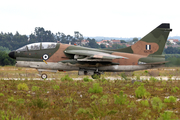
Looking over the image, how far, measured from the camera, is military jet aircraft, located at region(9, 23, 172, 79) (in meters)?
20.6

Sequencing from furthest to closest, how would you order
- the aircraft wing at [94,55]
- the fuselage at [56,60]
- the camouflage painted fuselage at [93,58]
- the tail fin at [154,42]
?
the tail fin at [154,42], the fuselage at [56,60], the camouflage painted fuselage at [93,58], the aircraft wing at [94,55]

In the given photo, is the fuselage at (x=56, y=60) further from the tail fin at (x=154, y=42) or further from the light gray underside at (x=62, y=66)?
the tail fin at (x=154, y=42)

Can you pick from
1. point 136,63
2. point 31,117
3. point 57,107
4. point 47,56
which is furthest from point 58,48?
point 31,117

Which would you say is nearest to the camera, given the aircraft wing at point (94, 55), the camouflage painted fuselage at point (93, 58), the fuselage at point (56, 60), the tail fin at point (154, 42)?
the aircraft wing at point (94, 55)

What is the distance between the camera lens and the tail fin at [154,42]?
21.5 meters

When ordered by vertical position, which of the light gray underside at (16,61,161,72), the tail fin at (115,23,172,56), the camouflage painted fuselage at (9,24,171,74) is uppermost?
the tail fin at (115,23,172,56)

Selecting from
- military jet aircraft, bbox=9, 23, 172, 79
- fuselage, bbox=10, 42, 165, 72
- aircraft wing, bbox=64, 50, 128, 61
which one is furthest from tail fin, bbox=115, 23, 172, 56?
aircraft wing, bbox=64, 50, 128, 61

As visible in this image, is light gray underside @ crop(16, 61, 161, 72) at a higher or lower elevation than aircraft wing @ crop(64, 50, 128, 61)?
lower

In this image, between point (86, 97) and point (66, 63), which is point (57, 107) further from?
point (66, 63)

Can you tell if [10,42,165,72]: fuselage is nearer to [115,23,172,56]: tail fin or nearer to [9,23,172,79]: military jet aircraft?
[9,23,172,79]: military jet aircraft

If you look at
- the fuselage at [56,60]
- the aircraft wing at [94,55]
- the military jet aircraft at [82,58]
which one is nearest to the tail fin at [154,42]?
the military jet aircraft at [82,58]

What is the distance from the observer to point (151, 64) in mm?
21234

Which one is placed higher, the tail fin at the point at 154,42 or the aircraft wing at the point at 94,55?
the tail fin at the point at 154,42

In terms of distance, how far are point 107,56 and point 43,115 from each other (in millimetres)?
11892
